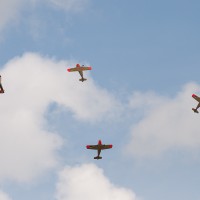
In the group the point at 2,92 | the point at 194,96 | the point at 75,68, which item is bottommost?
the point at 2,92

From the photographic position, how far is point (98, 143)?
3204 inches

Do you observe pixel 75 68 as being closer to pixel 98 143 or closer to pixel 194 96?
pixel 98 143

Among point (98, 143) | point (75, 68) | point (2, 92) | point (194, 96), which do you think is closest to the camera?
point (2, 92)

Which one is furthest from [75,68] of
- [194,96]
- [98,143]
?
[194,96]

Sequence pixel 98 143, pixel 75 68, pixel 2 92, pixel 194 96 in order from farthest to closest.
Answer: pixel 75 68
pixel 194 96
pixel 98 143
pixel 2 92

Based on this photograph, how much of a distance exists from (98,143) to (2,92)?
29005mm

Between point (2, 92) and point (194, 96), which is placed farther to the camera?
point (194, 96)

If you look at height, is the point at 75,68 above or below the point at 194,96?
above

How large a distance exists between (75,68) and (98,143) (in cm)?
2466

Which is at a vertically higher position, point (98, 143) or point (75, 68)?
point (75, 68)

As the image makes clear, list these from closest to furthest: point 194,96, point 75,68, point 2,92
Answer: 1. point 2,92
2. point 194,96
3. point 75,68

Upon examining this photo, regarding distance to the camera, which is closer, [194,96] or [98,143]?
[98,143]

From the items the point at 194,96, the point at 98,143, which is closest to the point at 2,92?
the point at 98,143

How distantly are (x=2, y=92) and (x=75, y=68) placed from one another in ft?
124
